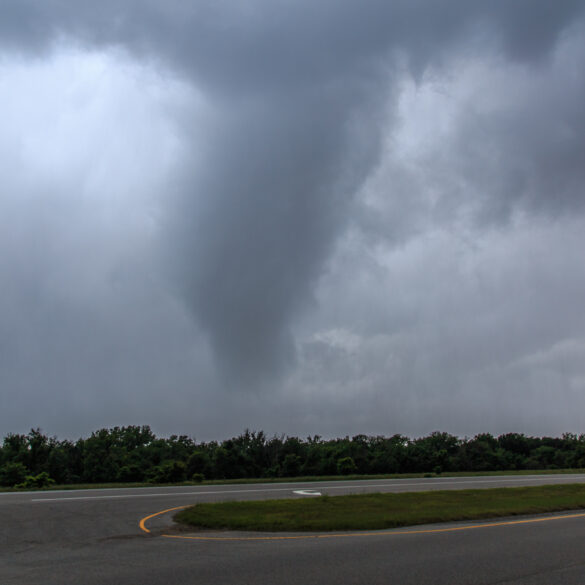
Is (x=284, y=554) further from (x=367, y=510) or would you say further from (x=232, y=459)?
(x=232, y=459)

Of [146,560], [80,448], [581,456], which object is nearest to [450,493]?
[146,560]

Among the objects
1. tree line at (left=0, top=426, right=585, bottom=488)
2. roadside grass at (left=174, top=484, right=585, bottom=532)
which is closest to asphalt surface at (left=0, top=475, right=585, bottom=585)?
roadside grass at (left=174, top=484, right=585, bottom=532)

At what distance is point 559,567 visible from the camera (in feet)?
34.6

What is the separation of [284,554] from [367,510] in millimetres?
10111

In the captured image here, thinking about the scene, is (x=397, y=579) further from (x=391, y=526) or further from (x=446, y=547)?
(x=391, y=526)

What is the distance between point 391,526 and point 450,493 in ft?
44.3

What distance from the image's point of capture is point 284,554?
1196cm

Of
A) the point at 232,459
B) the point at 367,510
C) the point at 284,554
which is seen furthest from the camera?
the point at 232,459

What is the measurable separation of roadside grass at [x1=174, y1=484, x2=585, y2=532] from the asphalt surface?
120 centimetres

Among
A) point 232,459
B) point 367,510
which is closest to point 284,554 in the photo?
point 367,510

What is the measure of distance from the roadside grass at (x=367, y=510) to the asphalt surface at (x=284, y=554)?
3.94ft

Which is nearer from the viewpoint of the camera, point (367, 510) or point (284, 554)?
point (284, 554)

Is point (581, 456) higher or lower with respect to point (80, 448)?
lower

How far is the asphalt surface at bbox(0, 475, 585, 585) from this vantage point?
9.70 m
